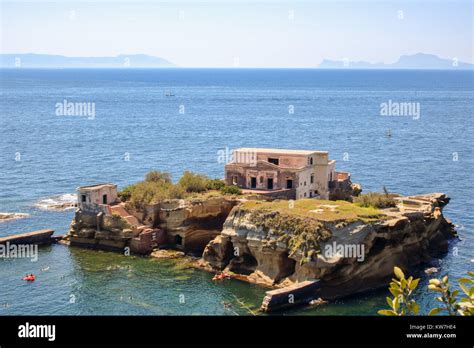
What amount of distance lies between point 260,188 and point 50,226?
76.4ft

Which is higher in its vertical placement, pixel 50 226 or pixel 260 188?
pixel 260 188

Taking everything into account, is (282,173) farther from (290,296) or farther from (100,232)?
(290,296)

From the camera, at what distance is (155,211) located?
6506 cm

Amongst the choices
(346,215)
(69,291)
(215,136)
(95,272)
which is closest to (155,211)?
(95,272)

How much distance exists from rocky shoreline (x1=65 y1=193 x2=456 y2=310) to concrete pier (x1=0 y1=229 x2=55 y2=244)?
2.05m

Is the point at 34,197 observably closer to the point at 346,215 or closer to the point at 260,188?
the point at 260,188

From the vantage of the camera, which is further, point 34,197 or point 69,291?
point 34,197

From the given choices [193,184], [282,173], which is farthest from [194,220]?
[282,173]

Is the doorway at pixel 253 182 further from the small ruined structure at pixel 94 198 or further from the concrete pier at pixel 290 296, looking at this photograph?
the concrete pier at pixel 290 296

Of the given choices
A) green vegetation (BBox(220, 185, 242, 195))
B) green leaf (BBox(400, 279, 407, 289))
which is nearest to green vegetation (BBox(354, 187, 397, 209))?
green vegetation (BBox(220, 185, 242, 195))

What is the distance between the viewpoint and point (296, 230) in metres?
53.9

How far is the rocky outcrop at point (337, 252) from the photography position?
51.9 metres

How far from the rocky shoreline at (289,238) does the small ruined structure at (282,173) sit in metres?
4.88
